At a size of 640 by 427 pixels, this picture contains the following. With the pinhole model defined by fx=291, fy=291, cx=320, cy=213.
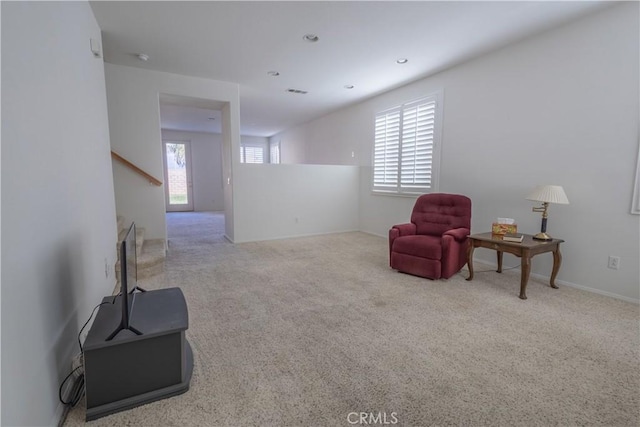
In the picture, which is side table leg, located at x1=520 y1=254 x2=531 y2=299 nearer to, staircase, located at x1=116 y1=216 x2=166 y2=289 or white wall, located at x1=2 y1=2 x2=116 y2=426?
white wall, located at x1=2 y1=2 x2=116 y2=426

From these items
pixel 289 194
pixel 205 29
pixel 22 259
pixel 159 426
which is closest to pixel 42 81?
pixel 22 259

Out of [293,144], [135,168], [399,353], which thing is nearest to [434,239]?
[399,353]

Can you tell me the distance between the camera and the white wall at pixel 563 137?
2.62m

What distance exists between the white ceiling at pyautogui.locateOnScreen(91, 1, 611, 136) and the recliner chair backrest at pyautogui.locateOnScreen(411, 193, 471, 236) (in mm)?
1786

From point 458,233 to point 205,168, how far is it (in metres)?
8.56

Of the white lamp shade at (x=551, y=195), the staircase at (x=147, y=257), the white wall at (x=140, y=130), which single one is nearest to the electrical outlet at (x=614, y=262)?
the white lamp shade at (x=551, y=195)

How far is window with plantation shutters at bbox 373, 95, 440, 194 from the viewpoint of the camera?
438 centimetres

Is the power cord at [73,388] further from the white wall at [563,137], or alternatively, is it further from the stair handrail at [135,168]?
the white wall at [563,137]

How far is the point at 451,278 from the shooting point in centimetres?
324

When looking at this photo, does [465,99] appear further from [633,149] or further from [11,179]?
[11,179]

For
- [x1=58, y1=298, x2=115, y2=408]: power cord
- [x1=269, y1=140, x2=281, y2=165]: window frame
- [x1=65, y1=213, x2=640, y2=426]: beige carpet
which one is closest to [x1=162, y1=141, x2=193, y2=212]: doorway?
[x1=269, y1=140, x2=281, y2=165]: window frame

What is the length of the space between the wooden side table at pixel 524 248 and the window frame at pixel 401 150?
1460 millimetres

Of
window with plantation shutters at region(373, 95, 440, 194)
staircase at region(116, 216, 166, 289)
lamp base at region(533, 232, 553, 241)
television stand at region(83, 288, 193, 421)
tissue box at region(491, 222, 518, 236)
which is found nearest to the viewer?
television stand at region(83, 288, 193, 421)

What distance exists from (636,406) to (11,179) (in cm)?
295
